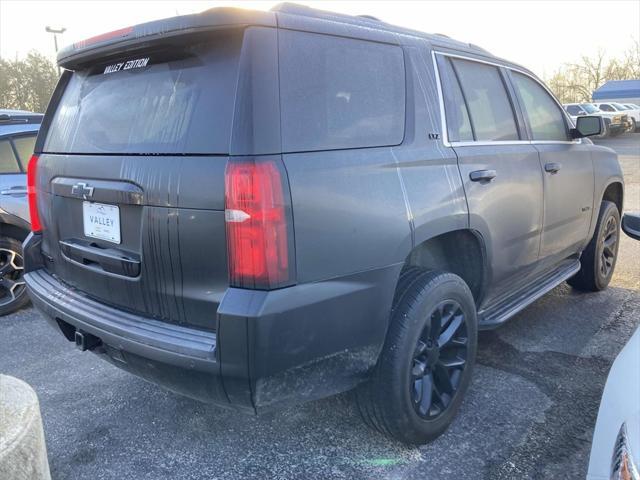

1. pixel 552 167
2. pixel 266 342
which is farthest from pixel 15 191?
pixel 552 167

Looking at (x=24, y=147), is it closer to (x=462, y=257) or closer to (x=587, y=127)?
(x=462, y=257)

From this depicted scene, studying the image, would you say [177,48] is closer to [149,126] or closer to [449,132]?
[149,126]

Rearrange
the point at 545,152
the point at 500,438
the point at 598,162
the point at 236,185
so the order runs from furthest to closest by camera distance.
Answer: the point at 598,162 < the point at 545,152 < the point at 500,438 < the point at 236,185

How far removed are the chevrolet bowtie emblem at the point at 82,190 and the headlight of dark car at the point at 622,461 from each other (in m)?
2.17

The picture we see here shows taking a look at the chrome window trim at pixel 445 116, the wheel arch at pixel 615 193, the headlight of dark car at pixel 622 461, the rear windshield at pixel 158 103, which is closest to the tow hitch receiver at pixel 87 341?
the rear windshield at pixel 158 103

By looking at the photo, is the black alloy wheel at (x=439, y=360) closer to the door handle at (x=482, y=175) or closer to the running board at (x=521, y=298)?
the running board at (x=521, y=298)

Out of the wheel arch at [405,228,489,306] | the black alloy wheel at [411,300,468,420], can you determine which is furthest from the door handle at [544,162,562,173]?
the black alloy wheel at [411,300,468,420]

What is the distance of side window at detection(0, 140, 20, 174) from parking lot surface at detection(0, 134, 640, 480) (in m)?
1.66

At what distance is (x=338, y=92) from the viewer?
2.25 meters

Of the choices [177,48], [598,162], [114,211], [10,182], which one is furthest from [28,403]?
[598,162]

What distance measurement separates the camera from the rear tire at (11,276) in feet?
15.3

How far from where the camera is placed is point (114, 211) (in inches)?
91.7

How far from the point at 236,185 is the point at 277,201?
0.15 meters

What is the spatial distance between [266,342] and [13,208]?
11.9ft
